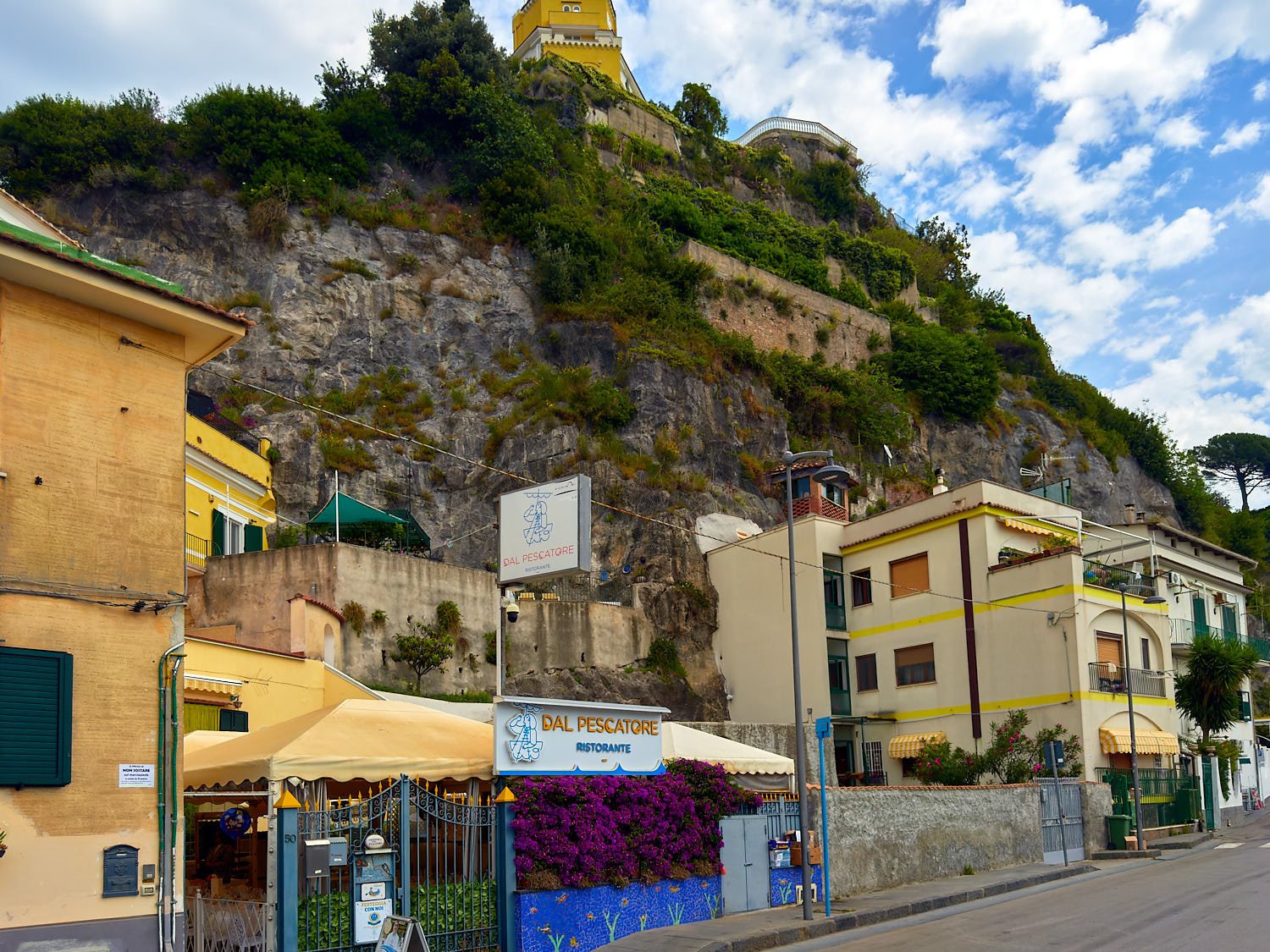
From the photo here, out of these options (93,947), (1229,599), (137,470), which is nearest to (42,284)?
(137,470)

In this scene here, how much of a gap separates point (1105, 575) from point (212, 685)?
24.9m

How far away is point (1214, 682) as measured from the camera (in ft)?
114

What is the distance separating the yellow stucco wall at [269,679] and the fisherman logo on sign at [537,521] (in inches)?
178

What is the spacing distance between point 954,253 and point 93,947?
72416mm

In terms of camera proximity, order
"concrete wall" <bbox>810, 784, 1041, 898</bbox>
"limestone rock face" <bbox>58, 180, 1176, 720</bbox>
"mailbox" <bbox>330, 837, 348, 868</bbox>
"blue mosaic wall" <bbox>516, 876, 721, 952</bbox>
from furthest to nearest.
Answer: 1. "limestone rock face" <bbox>58, 180, 1176, 720</bbox>
2. "concrete wall" <bbox>810, 784, 1041, 898</bbox>
3. "blue mosaic wall" <bbox>516, 876, 721, 952</bbox>
4. "mailbox" <bbox>330, 837, 348, 868</bbox>

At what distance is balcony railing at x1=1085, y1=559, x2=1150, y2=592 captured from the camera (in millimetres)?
31406

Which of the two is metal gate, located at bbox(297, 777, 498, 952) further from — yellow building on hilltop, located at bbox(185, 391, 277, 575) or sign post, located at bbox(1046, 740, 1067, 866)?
sign post, located at bbox(1046, 740, 1067, 866)

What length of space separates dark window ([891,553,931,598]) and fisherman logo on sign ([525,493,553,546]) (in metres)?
17.0

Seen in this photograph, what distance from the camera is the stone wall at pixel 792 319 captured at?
50281 millimetres

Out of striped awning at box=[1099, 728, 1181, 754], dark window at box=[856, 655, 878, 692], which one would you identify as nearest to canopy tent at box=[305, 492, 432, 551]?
dark window at box=[856, 655, 878, 692]

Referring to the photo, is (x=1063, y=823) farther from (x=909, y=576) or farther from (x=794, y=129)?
(x=794, y=129)

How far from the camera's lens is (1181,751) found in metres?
33.3

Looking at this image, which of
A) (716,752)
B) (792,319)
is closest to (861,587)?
(716,752)

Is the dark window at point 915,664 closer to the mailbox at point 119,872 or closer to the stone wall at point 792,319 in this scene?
the stone wall at point 792,319
